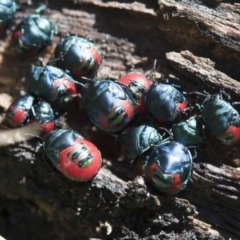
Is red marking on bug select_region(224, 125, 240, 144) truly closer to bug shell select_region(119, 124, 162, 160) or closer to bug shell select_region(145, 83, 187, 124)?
bug shell select_region(145, 83, 187, 124)

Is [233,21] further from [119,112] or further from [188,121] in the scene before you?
[119,112]

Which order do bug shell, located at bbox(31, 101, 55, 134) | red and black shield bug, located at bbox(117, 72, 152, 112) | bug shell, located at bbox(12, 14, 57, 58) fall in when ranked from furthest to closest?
bug shell, located at bbox(12, 14, 57, 58) → bug shell, located at bbox(31, 101, 55, 134) → red and black shield bug, located at bbox(117, 72, 152, 112)

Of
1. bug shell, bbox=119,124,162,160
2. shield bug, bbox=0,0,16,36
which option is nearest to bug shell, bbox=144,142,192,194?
bug shell, bbox=119,124,162,160

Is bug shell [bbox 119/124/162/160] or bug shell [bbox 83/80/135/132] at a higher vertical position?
bug shell [bbox 83/80/135/132]

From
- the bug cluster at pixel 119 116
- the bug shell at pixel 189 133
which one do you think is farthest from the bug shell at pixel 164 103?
the bug shell at pixel 189 133

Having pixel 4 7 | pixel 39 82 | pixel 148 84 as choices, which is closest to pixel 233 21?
pixel 148 84

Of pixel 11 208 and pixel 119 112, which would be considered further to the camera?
pixel 11 208
